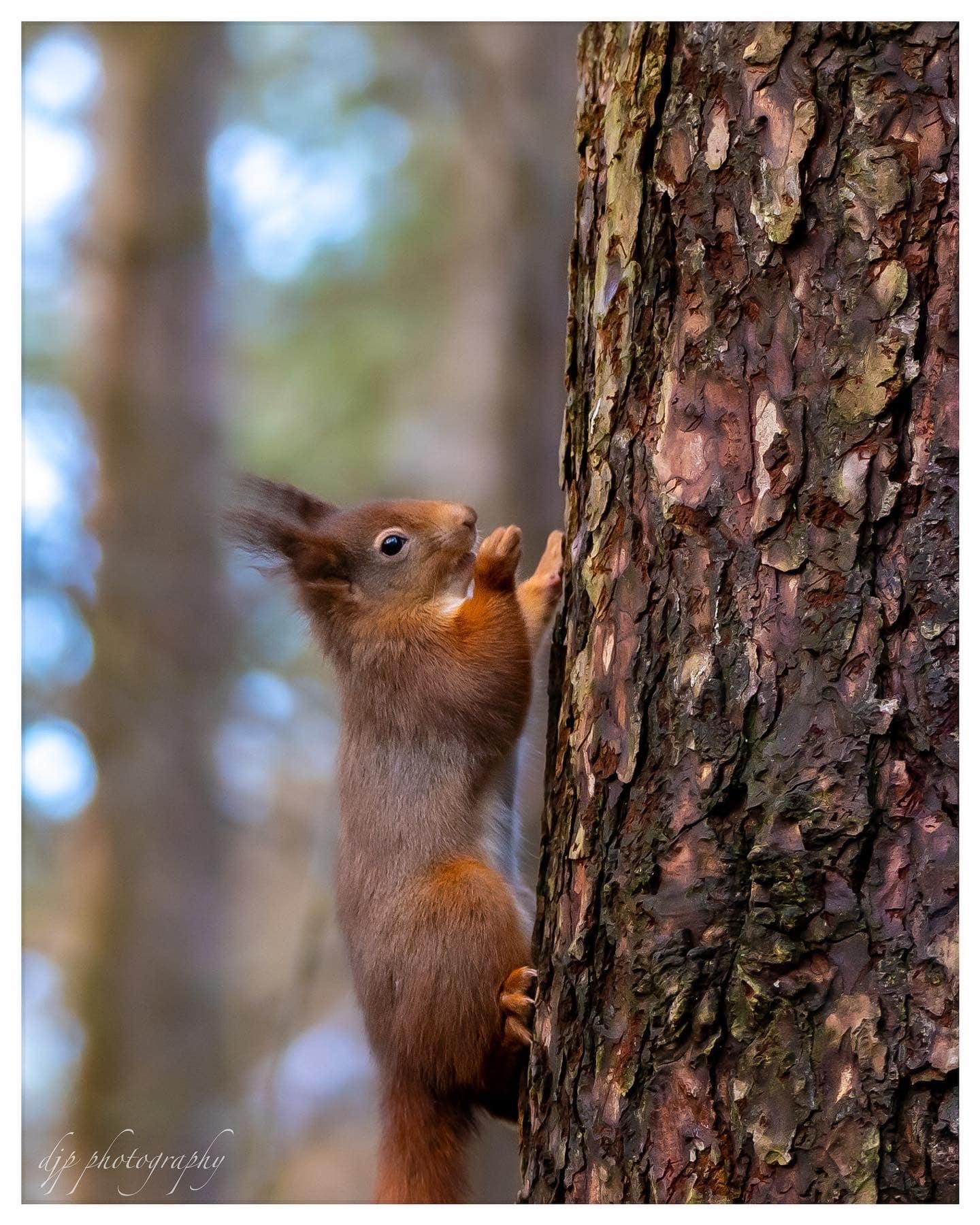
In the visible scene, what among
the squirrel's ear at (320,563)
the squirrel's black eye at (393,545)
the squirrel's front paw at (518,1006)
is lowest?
the squirrel's front paw at (518,1006)

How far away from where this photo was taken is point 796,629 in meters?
1.71

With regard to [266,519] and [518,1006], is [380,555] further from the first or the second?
[518,1006]

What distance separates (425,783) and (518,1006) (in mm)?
650

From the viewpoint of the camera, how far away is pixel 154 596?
18.3 ft

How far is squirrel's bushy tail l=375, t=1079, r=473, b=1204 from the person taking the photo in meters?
2.50

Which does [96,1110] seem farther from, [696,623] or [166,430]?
[696,623]

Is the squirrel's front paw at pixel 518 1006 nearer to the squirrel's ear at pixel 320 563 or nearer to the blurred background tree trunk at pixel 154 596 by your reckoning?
the squirrel's ear at pixel 320 563

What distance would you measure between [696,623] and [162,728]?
4.30 metres

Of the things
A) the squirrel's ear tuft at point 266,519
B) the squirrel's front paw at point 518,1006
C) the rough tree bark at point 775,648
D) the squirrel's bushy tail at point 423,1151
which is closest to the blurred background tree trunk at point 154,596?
the squirrel's ear tuft at point 266,519

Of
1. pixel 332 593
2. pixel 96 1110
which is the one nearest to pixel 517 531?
pixel 332 593

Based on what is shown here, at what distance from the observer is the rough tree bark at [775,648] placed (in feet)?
5.30

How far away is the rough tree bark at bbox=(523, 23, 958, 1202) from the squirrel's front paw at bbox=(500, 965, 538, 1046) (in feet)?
1.06

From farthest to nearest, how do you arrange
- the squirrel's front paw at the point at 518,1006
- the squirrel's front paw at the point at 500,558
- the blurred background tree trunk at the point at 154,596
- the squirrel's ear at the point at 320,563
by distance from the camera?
the blurred background tree trunk at the point at 154,596, the squirrel's ear at the point at 320,563, the squirrel's front paw at the point at 500,558, the squirrel's front paw at the point at 518,1006

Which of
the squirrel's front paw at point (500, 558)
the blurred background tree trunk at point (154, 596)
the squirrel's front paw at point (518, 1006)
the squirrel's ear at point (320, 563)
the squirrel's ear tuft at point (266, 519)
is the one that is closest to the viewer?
the squirrel's front paw at point (518, 1006)
